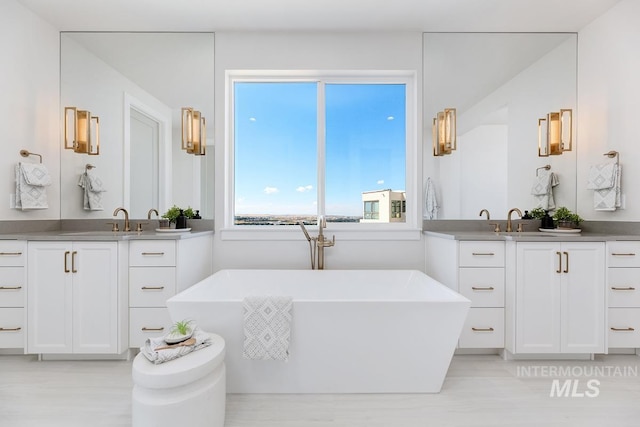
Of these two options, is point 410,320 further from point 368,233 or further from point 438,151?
point 438,151

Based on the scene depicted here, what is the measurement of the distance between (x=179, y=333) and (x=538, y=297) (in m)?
2.32

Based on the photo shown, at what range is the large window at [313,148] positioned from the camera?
3008mm

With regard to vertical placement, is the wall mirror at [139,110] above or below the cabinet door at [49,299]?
above

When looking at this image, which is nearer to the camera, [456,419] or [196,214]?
[456,419]

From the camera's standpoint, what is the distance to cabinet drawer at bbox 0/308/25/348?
2.24 meters

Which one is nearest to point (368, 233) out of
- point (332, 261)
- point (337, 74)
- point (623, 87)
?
point (332, 261)

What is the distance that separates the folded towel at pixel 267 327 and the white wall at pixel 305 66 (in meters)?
1.10

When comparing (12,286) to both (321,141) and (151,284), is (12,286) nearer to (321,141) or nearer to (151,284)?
(151,284)

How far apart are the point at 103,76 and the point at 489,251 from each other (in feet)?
11.5

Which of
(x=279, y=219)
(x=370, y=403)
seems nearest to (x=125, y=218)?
(x=279, y=219)

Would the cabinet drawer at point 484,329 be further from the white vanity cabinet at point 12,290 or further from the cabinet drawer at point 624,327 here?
the white vanity cabinet at point 12,290

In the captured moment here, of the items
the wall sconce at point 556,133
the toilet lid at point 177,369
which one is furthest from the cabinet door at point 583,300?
the toilet lid at point 177,369

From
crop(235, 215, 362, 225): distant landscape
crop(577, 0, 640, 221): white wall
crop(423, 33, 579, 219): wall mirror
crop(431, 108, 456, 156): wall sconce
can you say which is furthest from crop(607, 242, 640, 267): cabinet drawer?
crop(235, 215, 362, 225): distant landscape

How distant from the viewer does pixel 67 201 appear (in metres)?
2.85
